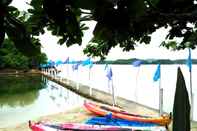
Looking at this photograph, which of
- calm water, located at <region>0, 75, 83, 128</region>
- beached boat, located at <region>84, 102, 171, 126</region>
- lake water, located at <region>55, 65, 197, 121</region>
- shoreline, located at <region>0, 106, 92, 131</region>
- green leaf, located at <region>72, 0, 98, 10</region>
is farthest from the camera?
lake water, located at <region>55, 65, 197, 121</region>

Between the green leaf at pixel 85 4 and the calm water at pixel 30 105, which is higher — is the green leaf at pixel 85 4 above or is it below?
above

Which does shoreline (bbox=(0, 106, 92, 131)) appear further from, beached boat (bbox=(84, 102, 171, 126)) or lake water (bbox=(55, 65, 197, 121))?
lake water (bbox=(55, 65, 197, 121))

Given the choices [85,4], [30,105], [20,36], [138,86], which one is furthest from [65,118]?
[138,86]

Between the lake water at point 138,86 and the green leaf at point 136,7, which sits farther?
the lake water at point 138,86

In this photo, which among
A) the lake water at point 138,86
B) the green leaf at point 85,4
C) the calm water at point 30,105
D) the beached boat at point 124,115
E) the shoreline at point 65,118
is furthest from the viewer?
the lake water at point 138,86

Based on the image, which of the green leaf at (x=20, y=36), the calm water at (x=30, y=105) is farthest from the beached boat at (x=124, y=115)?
the green leaf at (x=20, y=36)

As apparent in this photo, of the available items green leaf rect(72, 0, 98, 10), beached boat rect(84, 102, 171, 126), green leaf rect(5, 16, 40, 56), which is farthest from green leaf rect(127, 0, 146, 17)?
beached boat rect(84, 102, 171, 126)

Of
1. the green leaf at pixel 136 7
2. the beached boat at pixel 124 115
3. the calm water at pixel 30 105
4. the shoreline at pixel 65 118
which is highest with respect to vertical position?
the green leaf at pixel 136 7

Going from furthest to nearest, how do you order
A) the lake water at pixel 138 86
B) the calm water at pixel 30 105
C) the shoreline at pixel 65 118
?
the lake water at pixel 138 86 → the calm water at pixel 30 105 → the shoreline at pixel 65 118

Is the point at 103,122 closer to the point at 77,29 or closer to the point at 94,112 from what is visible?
the point at 94,112

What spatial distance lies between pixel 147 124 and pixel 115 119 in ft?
3.76

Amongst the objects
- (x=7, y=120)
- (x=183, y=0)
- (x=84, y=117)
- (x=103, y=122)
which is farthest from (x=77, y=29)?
(x=7, y=120)

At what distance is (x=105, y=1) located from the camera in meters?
0.93

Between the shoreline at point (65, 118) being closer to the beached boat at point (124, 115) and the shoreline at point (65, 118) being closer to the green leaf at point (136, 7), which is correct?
the beached boat at point (124, 115)
